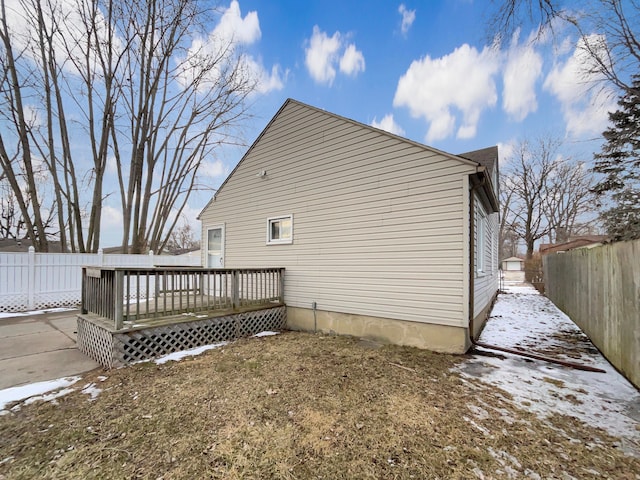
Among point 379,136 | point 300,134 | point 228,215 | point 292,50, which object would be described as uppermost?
point 292,50

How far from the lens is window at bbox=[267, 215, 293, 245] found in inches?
274

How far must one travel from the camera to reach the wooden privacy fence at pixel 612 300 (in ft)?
11.7

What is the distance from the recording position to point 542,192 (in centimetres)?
2697

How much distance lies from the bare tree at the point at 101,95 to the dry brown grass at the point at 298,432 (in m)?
11.2

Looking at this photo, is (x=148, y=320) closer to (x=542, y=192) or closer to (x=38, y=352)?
(x=38, y=352)

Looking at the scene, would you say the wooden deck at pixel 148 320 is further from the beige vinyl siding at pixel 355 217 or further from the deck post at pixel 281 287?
the beige vinyl siding at pixel 355 217

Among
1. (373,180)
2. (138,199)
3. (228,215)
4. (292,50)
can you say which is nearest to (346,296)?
(373,180)

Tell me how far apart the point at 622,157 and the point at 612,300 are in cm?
934

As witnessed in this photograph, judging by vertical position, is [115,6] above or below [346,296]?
above

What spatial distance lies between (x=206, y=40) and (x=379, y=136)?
13053 mm

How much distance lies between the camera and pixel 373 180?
5.64 metres

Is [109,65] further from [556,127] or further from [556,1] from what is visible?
[556,127]

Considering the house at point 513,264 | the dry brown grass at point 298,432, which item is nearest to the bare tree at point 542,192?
the house at point 513,264

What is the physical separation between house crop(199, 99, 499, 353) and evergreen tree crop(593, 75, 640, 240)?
512cm
